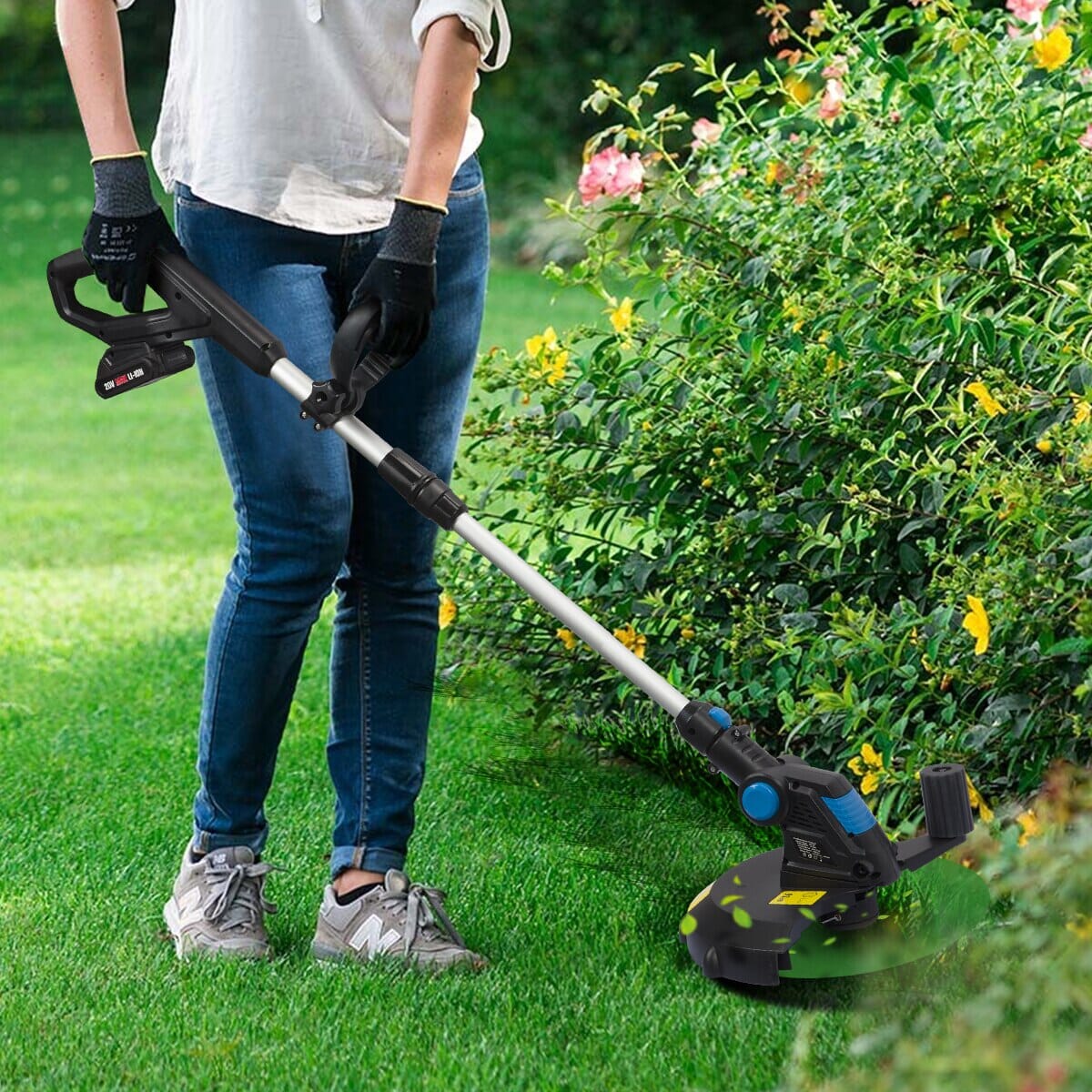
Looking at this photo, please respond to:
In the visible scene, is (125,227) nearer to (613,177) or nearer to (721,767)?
(721,767)

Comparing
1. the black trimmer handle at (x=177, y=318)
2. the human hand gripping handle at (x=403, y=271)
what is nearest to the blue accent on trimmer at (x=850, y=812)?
the human hand gripping handle at (x=403, y=271)

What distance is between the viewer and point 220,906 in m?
2.83

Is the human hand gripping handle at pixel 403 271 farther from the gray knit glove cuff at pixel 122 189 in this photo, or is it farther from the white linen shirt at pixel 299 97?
the gray knit glove cuff at pixel 122 189

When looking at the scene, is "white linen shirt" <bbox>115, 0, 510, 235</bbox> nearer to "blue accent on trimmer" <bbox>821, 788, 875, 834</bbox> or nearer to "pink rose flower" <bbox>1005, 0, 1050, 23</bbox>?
"blue accent on trimmer" <bbox>821, 788, 875, 834</bbox>

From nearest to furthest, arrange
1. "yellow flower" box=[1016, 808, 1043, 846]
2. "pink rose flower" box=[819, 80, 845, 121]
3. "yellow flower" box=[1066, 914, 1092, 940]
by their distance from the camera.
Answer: "yellow flower" box=[1066, 914, 1092, 940] → "yellow flower" box=[1016, 808, 1043, 846] → "pink rose flower" box=[819, 80, 845, 121]

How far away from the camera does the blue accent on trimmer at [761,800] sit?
2.50m

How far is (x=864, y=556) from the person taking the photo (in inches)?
135

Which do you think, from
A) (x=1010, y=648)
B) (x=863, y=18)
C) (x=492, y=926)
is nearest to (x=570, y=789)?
(x=492, y=926)

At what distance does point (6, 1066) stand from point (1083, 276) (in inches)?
84.5

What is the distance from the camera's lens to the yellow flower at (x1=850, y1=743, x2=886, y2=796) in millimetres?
2982

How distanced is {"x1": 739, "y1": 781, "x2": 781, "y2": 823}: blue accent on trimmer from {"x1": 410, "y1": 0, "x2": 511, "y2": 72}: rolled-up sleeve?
1093 millimetres

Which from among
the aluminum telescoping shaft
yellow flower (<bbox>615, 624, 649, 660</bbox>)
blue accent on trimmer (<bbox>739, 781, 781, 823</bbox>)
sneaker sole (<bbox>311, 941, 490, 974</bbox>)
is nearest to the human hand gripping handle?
the aluminum telescoping shaft

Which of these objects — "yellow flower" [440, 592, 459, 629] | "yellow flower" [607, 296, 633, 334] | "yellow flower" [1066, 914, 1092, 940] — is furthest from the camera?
"yellow flower" [440, 592, 459, 629]

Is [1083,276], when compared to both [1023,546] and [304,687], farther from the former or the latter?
[304,687]
